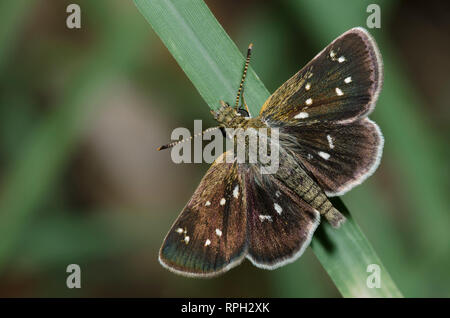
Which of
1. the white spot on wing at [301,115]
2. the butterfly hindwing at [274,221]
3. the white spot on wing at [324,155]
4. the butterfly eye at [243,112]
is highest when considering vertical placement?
the butterfly eye at [243,112]

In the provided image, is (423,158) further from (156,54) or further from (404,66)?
(156,54)

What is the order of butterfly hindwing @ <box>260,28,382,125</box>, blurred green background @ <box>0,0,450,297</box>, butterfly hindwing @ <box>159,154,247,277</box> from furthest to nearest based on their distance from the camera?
1. blurred green background @ <box>0,0,450,297</box>
2. butterfly hindwing @ <box>159,154,247,277</box>
3. butterfly hindwing @ <box>260,28,382,125</box>

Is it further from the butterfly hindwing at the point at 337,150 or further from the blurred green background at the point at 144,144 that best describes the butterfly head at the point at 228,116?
the blurred green background at the point at 144,144

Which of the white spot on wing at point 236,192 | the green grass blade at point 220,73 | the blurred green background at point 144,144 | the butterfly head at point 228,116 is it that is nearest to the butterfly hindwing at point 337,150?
the green grass blade at point 220,73

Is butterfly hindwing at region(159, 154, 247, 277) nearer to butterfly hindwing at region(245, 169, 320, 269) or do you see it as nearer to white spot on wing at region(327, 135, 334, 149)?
butterfly hindwing at region(245, 169, 320, 269)

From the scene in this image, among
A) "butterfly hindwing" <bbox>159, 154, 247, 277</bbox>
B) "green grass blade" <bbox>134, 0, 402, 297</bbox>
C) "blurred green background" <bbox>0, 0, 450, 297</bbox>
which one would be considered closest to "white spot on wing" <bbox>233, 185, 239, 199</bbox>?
"butterfly hindwing" <bbox>159, 154, 247, 277</bbox>

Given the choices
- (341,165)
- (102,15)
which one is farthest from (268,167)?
(102,15)
